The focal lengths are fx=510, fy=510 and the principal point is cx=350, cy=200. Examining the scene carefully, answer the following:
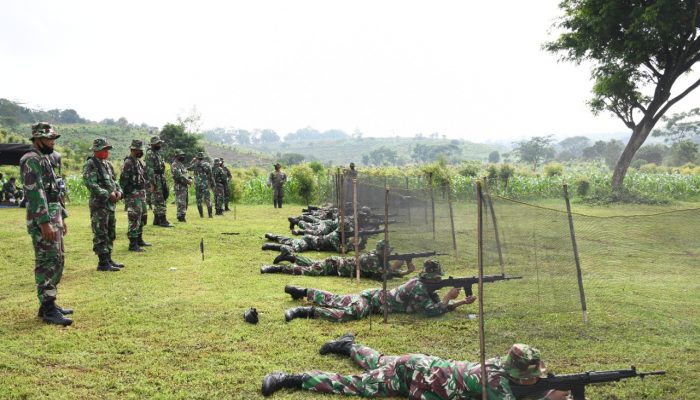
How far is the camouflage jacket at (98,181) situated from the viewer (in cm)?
838

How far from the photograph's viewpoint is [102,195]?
8398 millimetres

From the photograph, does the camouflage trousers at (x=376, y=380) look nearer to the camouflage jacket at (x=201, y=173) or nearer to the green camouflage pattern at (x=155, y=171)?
the green camouflage pattern at (x=155, y=171)

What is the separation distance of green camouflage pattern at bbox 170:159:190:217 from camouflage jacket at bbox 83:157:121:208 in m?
5.95

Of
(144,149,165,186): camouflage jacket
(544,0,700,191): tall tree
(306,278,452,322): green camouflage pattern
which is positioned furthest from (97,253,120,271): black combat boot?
(544,0,700,191): tall tree

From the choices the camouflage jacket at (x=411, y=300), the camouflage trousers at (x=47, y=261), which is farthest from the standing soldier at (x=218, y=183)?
the camouflage jacket at (x=411, y=300)

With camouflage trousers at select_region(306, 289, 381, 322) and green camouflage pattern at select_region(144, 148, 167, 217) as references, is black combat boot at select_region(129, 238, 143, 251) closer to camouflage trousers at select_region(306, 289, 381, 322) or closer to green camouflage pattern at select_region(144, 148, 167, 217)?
green camouflage pattern at select_region(144, 148, 167, 217)

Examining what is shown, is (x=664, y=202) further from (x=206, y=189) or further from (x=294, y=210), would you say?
(x=206, y=189)

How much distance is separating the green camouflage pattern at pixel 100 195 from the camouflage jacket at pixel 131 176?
129cm

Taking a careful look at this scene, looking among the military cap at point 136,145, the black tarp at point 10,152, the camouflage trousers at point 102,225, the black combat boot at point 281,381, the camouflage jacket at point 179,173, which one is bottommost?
the black combat boot at point 281,381

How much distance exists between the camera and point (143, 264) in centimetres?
952

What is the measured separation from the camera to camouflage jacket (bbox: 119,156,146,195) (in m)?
10.1

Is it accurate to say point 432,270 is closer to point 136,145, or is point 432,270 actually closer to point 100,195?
point 100,195

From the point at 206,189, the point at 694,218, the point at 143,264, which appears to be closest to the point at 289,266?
the point at 143,264

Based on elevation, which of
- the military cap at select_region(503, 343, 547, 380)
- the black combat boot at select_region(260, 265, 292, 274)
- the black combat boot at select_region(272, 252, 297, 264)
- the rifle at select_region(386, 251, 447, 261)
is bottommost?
the black combat boot at select_region(260, 265, 292, 274)
